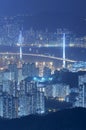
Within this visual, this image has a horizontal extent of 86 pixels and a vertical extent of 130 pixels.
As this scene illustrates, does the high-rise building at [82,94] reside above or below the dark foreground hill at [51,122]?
above

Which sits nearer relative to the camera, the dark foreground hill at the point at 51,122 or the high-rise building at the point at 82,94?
the dark foreground hill at the point at 51,122

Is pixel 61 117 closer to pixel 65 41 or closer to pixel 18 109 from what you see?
pixel 18 109

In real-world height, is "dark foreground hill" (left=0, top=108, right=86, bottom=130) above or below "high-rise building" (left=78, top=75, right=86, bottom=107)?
below

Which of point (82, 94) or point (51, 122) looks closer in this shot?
point (51, 122)

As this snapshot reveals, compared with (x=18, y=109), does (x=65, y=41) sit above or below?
above

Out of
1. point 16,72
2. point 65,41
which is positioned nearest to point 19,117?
point 16,72

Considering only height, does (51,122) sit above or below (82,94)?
below

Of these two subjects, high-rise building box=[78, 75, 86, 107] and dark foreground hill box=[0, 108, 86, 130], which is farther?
high-rise building box=[78, 75, 86, 107]

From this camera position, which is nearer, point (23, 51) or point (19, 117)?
point (19, 117)
